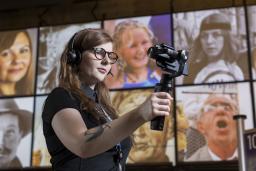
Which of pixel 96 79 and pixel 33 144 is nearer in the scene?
pixel 96 79

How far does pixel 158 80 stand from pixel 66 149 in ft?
13.6

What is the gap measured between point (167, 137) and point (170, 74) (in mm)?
4182

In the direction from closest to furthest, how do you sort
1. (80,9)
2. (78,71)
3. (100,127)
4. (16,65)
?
(100,127) → (78,71) → (16,65) → (80,9)

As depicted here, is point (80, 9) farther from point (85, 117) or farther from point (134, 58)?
point (85, 117)

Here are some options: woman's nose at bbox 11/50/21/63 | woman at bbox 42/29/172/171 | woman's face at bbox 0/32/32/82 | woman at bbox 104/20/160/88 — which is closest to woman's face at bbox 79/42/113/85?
woman at bbox 42/29/172/171

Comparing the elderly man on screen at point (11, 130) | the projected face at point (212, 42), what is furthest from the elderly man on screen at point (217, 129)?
the elderly man on screen at point (11, 130)

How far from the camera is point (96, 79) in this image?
1.17 metres

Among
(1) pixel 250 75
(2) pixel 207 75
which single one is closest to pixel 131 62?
(2) pixel 207 75

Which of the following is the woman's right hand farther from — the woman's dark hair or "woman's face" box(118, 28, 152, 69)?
"woman's face" box(118, 28, 152, 69)

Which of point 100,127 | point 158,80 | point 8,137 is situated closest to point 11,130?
point 8,137

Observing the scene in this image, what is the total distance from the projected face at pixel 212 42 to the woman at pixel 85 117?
4122 mm

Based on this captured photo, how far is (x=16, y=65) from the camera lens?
228 inches

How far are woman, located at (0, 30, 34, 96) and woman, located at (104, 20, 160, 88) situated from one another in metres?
1.15

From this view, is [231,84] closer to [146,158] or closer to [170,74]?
[146,158]
